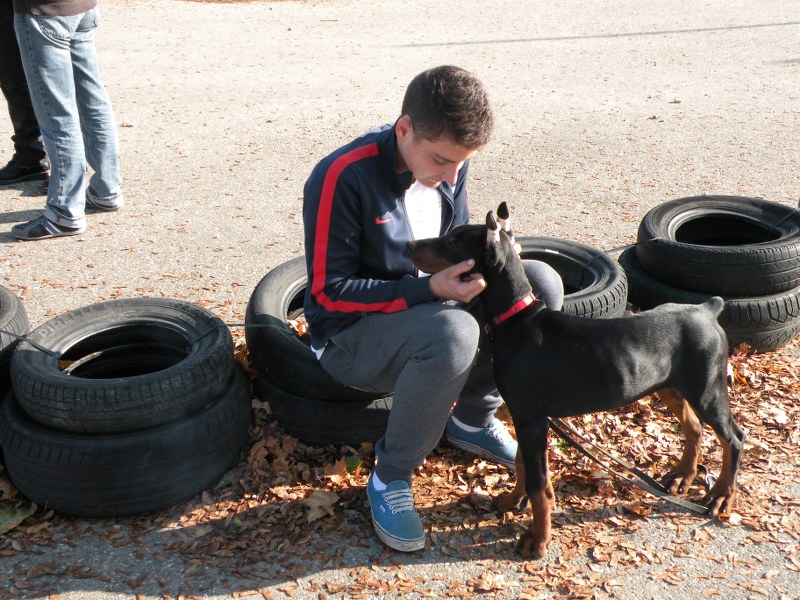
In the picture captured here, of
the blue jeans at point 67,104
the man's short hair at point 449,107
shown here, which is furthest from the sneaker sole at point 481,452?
the blue jeans at point 67,104

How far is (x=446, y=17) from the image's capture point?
15.4 meters

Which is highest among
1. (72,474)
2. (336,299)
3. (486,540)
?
(336,299)

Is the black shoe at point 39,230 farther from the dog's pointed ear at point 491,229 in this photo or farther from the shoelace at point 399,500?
the dog's pointed ear at point 491,229

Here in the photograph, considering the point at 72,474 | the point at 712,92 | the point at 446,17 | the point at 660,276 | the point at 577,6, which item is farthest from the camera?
the point at 577,6

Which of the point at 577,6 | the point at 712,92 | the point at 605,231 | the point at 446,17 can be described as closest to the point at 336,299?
the point at 605,231

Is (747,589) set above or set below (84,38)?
below

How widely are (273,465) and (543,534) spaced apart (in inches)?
52.5

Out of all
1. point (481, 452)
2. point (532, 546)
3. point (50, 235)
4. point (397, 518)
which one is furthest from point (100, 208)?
point (532, 546)

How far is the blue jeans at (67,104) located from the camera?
19.5 ft

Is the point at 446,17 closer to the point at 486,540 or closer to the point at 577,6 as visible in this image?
the point at 577,6

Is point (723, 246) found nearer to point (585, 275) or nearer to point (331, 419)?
point (585, 275)

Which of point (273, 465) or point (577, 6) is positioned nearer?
point (273, 465)

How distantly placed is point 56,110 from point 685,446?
4977mm

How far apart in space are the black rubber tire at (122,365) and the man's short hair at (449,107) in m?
1.49
